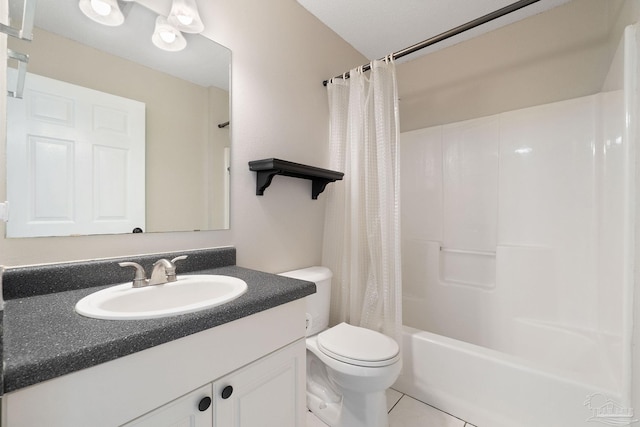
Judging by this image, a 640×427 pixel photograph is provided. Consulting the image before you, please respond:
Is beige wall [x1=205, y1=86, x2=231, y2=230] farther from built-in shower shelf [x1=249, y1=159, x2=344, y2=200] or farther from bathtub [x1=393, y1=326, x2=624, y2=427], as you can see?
bathtub [x1=393, y1=326, x2=624, y2=427]

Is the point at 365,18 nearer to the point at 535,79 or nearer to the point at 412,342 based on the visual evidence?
the point at 535,79

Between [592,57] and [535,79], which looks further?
[535,79]

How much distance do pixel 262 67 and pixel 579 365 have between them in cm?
250

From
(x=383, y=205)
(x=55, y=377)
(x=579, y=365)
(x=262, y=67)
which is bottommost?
(x=579, y=365)

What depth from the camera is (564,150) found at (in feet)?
5.72

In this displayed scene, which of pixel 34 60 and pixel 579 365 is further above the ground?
pixel 34 60

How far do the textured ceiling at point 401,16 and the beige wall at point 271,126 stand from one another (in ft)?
0.39

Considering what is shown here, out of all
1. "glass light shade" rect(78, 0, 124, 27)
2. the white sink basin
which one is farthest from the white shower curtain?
"glass light shade" rect(78, 0, 124, 27)

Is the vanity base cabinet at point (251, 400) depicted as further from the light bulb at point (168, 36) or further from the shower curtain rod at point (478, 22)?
the shower curtain rod at point (478, 22)

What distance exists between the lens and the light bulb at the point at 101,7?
976 mm

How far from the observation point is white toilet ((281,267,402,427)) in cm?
117

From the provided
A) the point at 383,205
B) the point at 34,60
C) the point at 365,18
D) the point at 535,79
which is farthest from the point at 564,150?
the point at 34,60

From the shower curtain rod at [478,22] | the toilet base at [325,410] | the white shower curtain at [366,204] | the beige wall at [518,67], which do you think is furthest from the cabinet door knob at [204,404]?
the beige wall at [518,67]

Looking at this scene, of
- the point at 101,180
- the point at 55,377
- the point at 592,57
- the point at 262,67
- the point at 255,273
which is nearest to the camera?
the point at 55,377
